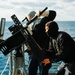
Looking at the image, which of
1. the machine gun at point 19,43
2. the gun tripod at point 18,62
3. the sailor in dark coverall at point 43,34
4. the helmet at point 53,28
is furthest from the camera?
the sailor in dark coverall at point 43,34

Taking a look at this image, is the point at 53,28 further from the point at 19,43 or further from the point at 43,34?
the point at 43,34

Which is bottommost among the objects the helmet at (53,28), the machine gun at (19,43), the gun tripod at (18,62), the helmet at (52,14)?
the gun tripod at (18,62)

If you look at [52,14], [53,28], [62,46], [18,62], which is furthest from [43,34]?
[62,46]

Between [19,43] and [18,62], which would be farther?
[18,62]

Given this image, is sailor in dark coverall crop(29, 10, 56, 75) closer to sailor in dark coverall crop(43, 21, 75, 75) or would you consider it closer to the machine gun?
sailor in dark coverall crop(43, 21, 75, 75)

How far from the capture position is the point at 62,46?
5023 millimetres

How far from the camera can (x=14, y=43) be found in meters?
5.00

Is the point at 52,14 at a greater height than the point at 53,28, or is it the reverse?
the point at 52,14

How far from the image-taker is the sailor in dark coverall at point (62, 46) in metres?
5.03

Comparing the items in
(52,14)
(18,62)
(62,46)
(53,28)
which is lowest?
(18,62)

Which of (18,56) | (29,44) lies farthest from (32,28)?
(29,44)

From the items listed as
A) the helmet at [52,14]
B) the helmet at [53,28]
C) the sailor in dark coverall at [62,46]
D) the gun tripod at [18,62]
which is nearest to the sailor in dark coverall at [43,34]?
the helmet at [52,14]

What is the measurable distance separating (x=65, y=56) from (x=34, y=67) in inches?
55.6

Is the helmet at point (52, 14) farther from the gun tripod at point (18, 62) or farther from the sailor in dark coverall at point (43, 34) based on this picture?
the gun tripod at point (18, 62)
